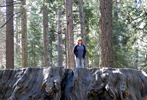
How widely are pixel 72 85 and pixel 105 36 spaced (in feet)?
16.6

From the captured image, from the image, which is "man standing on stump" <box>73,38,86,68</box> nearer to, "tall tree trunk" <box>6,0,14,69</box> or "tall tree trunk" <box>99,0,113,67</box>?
"tall tree trunk" <box>99,0,113,67</box>

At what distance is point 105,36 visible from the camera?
8.07m

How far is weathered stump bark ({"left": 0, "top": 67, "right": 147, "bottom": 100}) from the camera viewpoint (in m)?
3.29

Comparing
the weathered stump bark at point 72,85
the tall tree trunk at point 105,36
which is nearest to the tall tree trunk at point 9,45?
the tall tree trunk at point 105,36

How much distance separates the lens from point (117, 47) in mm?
18031

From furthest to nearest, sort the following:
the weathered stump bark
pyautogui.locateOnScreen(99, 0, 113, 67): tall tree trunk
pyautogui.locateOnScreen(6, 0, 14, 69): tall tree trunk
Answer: pyautogui.locateOnScreen(6, 0, 14, 69): tall tree trunk → pyautogui.locateOnScreen(99, 0, 113, 67): tall tree trunk → the weathered stump bark

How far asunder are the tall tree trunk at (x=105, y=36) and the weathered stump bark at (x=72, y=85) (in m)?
4.10

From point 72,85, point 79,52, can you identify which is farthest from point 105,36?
point 72,85

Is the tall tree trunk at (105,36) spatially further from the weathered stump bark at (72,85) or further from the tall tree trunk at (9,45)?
the tall tree trunk at (9,45)

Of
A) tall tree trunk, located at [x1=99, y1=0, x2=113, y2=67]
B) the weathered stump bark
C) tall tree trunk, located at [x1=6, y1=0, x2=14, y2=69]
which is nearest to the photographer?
the weathered stump bark

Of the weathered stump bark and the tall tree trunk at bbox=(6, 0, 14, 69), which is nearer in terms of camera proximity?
the weathered stump bark

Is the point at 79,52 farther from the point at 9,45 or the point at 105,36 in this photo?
the point at 9,45

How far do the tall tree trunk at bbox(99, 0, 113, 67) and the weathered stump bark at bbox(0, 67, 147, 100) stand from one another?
4.10m

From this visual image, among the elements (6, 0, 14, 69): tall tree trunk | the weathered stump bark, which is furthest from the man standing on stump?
(6, 0, 14, 69): tall tree trunk
